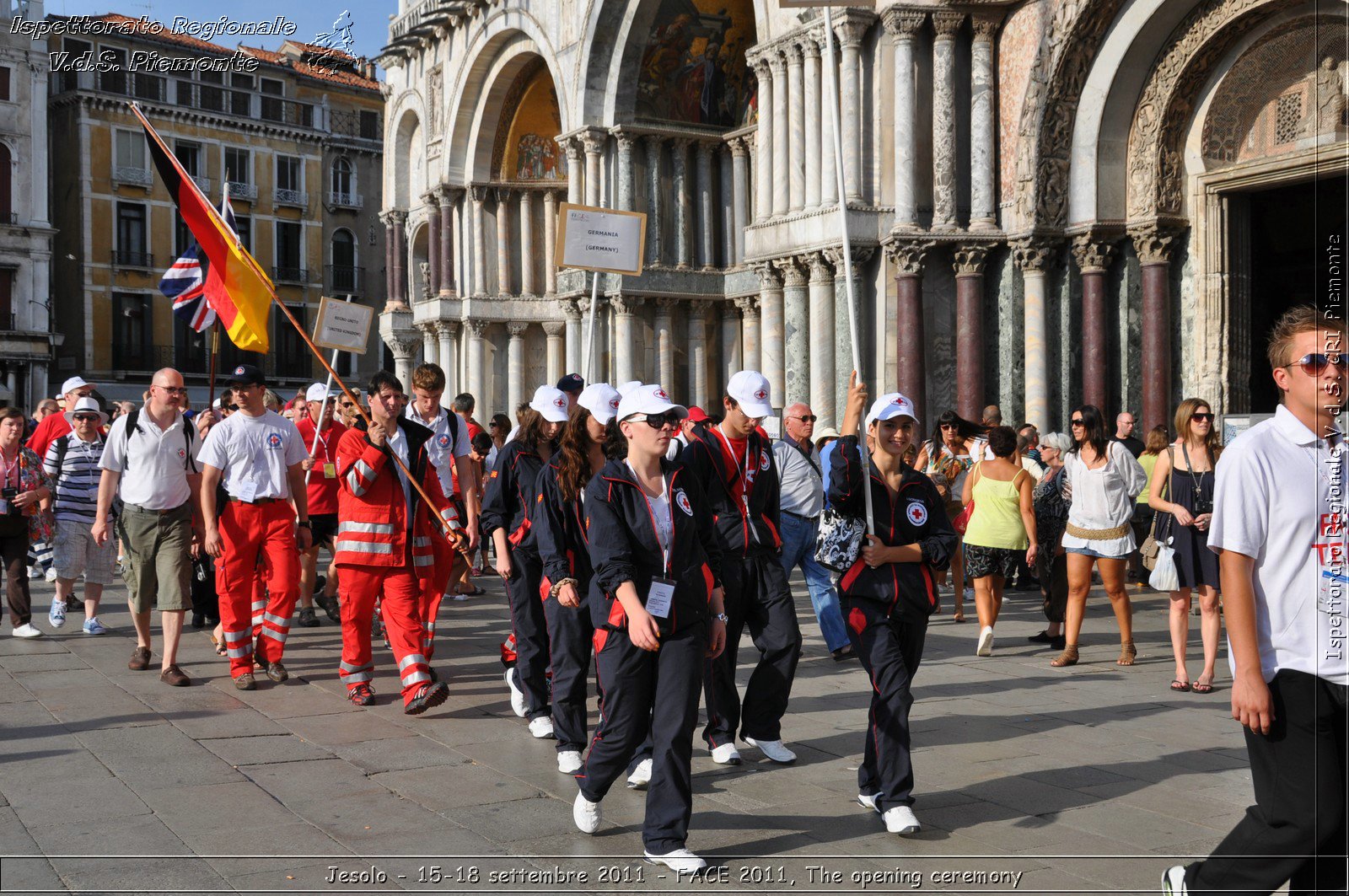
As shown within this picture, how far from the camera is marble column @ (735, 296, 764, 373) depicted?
916 inches

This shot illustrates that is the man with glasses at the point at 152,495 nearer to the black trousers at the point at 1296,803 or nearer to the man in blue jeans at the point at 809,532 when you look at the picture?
the man in blue jeans at the point at 809,532

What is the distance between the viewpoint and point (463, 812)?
18.6 feet

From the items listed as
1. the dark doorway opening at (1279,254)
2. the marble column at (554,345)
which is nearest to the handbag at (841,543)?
the dark doorway opening at (1279,254)

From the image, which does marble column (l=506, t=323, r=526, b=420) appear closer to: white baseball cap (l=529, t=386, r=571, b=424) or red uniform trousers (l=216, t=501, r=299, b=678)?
red uniform trousers (l=216, t=501, r=299, b=678)

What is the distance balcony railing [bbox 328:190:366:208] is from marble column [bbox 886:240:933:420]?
133 ft

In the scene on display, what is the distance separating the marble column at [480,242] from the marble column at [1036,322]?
48.9ft

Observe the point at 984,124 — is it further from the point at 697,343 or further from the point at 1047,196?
the point at 697,343

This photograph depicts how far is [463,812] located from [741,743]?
1.89 metres

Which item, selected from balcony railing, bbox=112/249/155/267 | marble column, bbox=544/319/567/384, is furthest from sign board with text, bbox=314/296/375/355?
balcony railing, bbox=112/249/155/267

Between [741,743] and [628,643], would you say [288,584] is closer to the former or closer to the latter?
[741,743]

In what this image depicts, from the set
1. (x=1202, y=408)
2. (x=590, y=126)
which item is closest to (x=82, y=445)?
(x=1202, y=408)

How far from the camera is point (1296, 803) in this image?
12.2 ft

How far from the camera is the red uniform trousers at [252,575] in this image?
28.2 feet

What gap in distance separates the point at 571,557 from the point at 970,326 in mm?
10821
